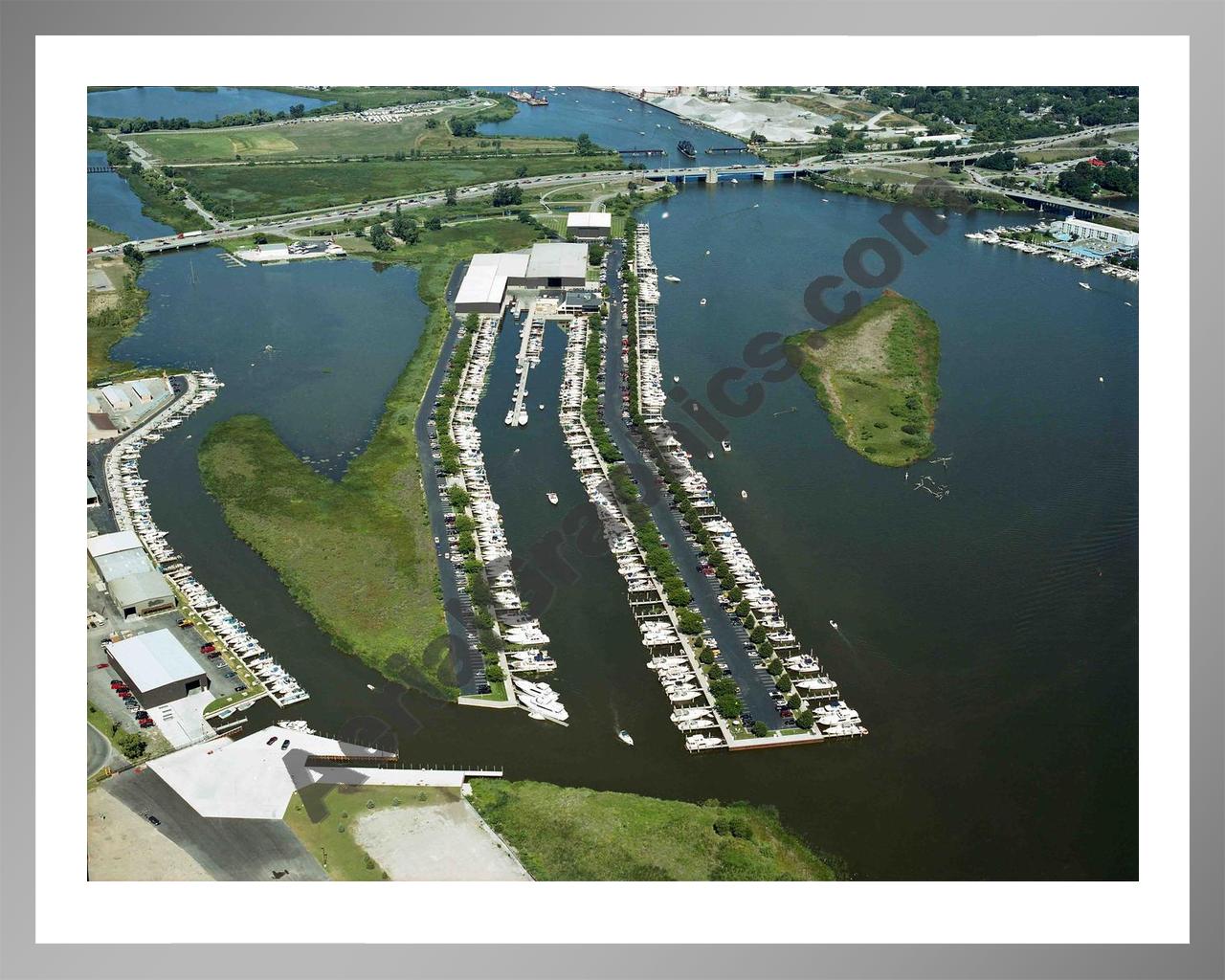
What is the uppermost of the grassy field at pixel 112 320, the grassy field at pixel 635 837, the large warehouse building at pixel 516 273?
the large warehouse building at pixel 516 273

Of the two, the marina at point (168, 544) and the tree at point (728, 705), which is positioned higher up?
the marina at point (168, 544)

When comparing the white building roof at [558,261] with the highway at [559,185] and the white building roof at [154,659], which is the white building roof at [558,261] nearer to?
the highway at [559,185]

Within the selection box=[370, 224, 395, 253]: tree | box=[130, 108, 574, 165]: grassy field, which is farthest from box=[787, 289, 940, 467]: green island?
box=[130, 108, 574, 165]: grassy field

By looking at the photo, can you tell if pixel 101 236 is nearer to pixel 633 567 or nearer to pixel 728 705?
pixel 633 567

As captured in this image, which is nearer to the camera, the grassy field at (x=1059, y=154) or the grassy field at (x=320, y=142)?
the grassy field at (x=1059, y=154)

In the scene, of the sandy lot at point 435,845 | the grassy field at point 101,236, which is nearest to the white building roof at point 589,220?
the grassy field at point 101,236

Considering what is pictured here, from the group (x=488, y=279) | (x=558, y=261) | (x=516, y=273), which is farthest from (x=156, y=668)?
(x=558, y=261)

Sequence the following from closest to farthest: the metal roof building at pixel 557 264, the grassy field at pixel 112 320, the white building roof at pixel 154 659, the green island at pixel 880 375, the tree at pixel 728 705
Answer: the tree at pixel 728 705 → the white building roof at pixel 154 659 → the green island at pixel 880 375 → the grassy field at pixel 112 320 → the metal roof building at pixel 557 264
